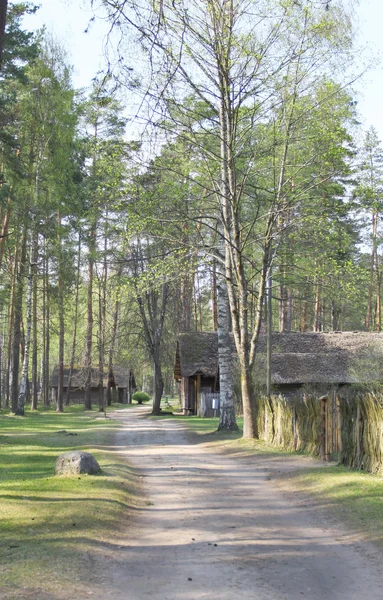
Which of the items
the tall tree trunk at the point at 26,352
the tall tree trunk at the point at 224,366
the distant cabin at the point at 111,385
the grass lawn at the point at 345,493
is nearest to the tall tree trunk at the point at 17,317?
the tall tree trunk at the point at 26,352

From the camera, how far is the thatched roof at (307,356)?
34188 mm

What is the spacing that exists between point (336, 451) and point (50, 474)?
234 inches

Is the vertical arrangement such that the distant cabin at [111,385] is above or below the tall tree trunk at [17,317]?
below

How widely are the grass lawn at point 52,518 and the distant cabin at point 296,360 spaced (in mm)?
20592

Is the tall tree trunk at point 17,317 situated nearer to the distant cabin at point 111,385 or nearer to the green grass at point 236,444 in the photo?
the green grass at point 236,444

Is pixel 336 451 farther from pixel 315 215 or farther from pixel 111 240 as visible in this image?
pixel 111 240

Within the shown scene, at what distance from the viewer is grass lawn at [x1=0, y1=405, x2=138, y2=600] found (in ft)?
18.6

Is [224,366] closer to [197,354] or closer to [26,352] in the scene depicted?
[26,352]

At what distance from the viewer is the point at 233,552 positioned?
6.66 m

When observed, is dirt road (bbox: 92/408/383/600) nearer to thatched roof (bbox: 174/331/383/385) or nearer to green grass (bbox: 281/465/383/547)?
green grass (bbox: 281/465/383/547)

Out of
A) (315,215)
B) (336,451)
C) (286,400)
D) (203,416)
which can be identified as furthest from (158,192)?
(203,416)

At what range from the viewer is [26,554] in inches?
247

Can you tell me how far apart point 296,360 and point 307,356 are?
0.80m

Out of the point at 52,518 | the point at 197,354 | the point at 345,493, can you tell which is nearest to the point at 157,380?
the point at 197,354
